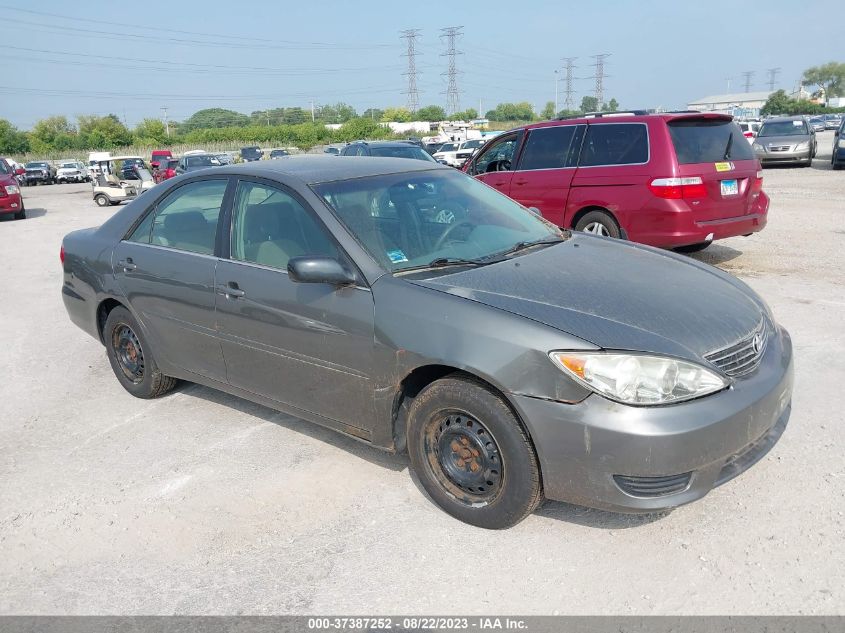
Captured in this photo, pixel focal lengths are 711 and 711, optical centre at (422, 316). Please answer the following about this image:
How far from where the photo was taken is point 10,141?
7244cm

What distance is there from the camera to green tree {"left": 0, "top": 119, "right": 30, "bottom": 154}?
71375mm

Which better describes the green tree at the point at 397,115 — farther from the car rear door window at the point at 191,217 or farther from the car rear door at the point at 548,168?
the car rear door window at the point at 191,217

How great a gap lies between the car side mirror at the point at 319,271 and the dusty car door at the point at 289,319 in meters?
0.07

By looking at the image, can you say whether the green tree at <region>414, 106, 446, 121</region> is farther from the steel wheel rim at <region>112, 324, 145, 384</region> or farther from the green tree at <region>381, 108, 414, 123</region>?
the steel wheel rim at <region>112, 324, 145, 384</region>

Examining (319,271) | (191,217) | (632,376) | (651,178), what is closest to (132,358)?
(191,217)

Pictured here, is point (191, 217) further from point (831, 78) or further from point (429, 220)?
point (831, 78)

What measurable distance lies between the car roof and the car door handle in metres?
0.66

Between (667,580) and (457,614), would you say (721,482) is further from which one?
(457,614)

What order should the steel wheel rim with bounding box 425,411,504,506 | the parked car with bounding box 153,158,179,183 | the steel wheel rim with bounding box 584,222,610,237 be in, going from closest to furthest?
the steel wheel rim with bounding box 425,411,504,506
the steel wheel rim with bounding box 584,222,610,237
the parked car with bounding box 153,158,179,183

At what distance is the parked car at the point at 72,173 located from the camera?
44969 mm

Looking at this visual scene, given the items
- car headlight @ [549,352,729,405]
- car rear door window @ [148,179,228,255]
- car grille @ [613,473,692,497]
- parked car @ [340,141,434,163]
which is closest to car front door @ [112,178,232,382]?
car rear door window @ [148,179,228,255]

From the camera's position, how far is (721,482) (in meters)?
2.97

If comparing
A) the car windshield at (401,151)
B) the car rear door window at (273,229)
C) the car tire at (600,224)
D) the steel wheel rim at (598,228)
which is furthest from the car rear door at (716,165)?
the car windshield at (401,151)

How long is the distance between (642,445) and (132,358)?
3760 mm
